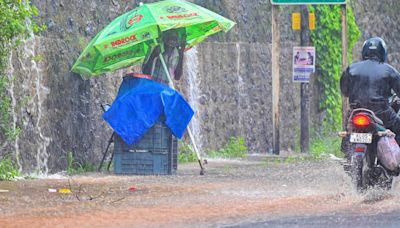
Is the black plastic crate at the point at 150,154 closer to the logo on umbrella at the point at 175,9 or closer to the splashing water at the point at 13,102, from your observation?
the logo on umbrella at the point at 175,9

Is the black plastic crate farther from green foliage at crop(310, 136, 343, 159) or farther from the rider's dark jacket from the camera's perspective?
green foliage at crop(310, 136, 343, 159)

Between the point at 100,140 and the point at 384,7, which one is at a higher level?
the point at 384,7

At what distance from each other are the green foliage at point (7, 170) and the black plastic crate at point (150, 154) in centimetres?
174

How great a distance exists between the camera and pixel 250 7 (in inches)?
853

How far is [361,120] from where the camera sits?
475 inches

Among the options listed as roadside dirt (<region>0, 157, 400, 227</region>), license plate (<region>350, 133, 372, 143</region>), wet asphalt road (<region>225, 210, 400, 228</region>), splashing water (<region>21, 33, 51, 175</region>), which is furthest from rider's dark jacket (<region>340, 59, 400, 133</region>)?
splashing water (<region>21, 33, 51, 175</region>)

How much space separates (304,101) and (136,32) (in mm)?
7017

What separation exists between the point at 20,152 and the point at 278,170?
391 centimetres

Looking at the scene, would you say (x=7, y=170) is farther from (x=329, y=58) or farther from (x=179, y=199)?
(x=329, y=58)

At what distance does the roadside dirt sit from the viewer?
10.8 m

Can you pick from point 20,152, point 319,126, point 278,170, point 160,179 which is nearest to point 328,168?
point 278,170

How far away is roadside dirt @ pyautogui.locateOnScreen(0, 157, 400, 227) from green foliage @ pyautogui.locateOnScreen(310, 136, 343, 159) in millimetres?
4035

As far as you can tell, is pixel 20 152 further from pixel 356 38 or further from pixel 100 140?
pixel 356 38

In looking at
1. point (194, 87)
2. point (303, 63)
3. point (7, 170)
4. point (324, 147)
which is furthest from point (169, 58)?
point (324, 147)
